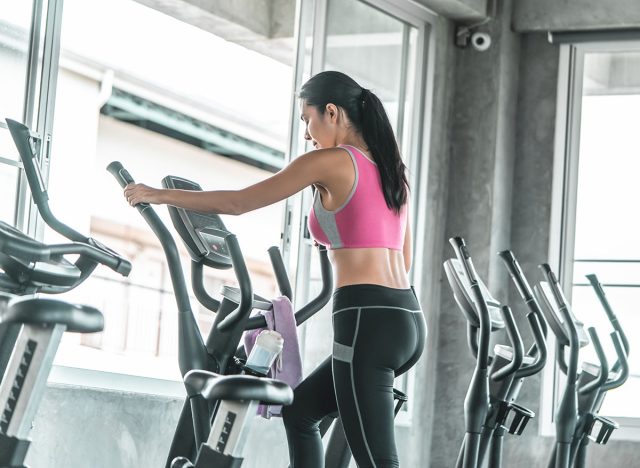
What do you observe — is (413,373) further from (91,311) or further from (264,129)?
(264,129)

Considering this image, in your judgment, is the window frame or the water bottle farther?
the window frame

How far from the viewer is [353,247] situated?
2.86m

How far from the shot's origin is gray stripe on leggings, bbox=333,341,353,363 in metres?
2.79

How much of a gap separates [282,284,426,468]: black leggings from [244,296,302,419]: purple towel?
10.4 inches

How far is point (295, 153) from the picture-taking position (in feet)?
16.6

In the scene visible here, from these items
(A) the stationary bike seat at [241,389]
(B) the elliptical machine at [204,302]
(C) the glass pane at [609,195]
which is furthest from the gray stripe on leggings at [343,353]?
(C) the glass pane at [609,195]

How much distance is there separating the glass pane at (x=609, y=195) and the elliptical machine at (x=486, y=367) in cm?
164

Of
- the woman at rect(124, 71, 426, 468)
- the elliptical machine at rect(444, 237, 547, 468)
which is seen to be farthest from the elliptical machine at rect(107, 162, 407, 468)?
the elliptical machine at rect(444, 237, 547, 468)

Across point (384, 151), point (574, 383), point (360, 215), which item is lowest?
point (574, 383)

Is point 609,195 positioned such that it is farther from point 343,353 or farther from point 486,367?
point 343,353

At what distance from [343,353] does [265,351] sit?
0.23 m

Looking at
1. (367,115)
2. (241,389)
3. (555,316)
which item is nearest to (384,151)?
(367,115)

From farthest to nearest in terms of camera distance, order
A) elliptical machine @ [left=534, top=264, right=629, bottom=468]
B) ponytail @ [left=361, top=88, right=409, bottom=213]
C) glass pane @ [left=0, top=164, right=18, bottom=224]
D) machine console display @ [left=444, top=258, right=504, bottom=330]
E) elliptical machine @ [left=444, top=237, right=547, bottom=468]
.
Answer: elliptical machine @ [left=534, top=264, right=629, bottom=468] → machine console display @ [left=444, top=258, right=504, bottom=330] → elliptical machine @ [left=444, top=237, right=547, bottom=468] → glass pane @ [left=0, top=164, right=18, bottom=224] → ponytail @ [left=361, top=88, right=409, bottom=213]

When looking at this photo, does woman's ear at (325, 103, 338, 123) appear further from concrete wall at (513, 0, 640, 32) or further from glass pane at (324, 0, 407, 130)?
concrete wall at (513, 0, 640, 32)
